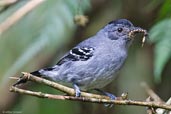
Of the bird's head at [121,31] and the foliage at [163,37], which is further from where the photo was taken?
the bird's head at [121,31]

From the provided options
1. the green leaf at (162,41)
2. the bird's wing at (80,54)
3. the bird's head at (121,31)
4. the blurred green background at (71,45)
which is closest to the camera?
the green leaf at (162,41)

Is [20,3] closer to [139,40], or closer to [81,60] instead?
[81,60]

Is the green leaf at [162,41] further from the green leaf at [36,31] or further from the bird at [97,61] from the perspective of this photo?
the green leaf at [36,31]

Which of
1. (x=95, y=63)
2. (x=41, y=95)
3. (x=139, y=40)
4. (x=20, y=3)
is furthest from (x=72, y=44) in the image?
(x=41, y=95)

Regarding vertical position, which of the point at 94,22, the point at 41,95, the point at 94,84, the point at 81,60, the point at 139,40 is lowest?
the point at 41,95

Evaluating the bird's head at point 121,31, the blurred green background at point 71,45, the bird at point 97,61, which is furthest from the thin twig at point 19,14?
the bird's head at point 121,31

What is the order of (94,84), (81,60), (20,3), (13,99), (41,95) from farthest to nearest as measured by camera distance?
(13,99) < (20,3) < (81,60) < (94,84) < (41,95)

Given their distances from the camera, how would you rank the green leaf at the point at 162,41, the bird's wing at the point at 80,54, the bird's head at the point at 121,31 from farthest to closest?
the bird's wing at the point at 80,54
the bird's head at the point at 121,31
the green leaf at the point at 162,41
